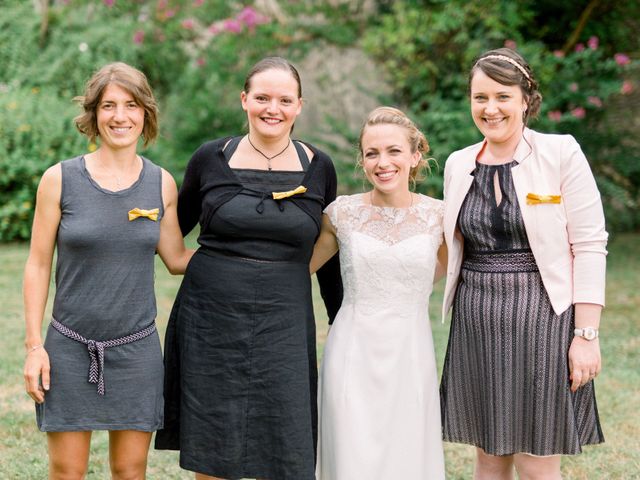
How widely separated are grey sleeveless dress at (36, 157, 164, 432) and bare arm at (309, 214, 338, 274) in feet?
2.43

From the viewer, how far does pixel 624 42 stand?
1093 cm

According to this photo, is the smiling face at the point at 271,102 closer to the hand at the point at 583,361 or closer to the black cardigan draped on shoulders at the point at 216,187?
the black cardigan draped on shoulders at the point at 216,187

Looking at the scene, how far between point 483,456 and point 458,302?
62cm

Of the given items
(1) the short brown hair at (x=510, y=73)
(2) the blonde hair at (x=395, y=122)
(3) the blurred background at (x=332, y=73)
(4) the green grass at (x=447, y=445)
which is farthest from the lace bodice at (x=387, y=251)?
(3) the blurred background at (x=332, y=73)

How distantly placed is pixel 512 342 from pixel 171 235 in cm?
131

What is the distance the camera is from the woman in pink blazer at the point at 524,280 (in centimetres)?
300

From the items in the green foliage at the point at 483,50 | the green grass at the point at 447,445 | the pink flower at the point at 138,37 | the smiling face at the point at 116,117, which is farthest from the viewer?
the pink flower at the point at 138,37

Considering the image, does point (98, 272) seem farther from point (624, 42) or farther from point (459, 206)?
point (624, 42)

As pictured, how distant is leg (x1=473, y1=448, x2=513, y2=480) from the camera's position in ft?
10.8

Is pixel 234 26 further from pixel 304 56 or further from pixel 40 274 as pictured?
pixel 40 274

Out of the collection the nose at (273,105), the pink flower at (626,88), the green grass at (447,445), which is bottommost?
the green grass at (447,445)

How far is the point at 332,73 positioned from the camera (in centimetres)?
1138

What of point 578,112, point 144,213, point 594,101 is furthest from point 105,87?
point 594,101

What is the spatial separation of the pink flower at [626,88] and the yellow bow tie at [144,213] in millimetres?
7950
